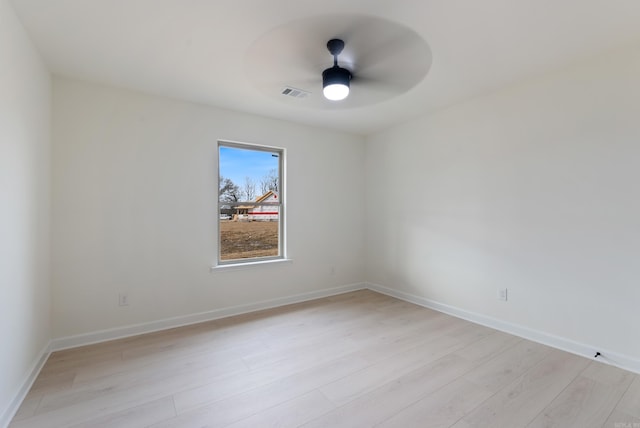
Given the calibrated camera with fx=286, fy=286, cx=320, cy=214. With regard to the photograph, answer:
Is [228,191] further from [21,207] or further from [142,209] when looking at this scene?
[21,207]

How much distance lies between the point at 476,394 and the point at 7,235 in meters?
3.04

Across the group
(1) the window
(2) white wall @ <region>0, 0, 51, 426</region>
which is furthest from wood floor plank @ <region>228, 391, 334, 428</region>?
(1) the window

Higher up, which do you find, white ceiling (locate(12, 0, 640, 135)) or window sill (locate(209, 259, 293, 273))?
white ceiling (locate(12, 0, 640, 135))

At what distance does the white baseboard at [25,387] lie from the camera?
1.61 m

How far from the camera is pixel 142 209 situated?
2.87 m

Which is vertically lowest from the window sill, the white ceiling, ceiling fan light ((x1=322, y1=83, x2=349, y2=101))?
the window sill

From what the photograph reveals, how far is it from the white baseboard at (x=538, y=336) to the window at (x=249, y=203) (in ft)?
6.66

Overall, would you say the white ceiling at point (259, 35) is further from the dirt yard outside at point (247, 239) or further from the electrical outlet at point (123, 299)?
the electrical outlet at point (123, 299)

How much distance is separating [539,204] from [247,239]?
10.2 ft

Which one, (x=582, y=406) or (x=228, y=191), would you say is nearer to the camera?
(x=582, y=406)

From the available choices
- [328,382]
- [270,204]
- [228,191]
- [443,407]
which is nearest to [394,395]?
[443,407]

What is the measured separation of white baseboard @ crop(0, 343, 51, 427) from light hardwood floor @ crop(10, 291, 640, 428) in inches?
1.7

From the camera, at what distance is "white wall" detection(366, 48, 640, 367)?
2186 mm

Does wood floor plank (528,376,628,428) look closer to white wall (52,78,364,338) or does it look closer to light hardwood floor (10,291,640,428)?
light hardwood floor (10,291,640,428)
